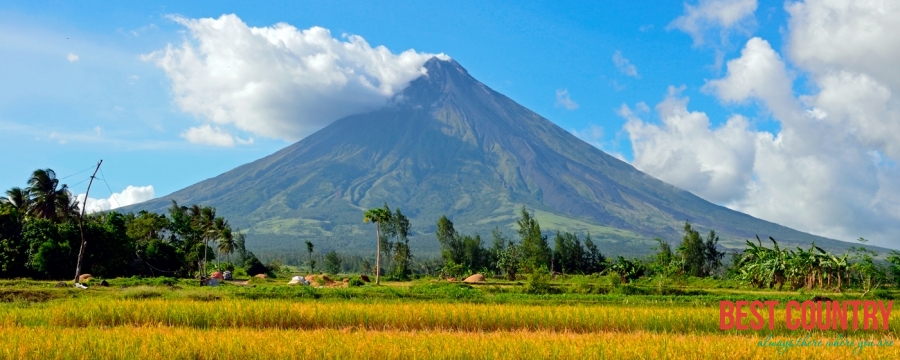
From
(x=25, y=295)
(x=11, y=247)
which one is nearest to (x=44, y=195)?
(x=11, y=247)

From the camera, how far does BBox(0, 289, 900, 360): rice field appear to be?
422 inches

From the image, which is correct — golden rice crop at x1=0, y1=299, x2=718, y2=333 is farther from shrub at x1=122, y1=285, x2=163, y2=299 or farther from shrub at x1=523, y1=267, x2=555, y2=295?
shrub at x1=523, y1=267, x2=555, y2=295

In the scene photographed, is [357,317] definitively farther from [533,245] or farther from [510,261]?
[533,245]

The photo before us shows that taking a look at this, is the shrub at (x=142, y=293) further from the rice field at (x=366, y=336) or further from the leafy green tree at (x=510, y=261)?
the leafy green tree at (x=510, y=261)

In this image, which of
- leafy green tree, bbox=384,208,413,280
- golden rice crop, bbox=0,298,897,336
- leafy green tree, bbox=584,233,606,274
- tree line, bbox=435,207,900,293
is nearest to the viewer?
golden rice crop, bbox=0,298,897,336

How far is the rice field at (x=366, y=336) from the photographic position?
10.7 metres

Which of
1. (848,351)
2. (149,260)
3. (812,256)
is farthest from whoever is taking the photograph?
(149,260)

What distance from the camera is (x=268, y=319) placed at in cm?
1631

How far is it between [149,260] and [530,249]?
31462 millimetres

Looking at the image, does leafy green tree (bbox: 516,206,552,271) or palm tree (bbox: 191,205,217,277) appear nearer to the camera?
leafy green tree (bbox: 516,206,552,271)

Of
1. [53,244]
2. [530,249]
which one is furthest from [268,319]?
[530,249]

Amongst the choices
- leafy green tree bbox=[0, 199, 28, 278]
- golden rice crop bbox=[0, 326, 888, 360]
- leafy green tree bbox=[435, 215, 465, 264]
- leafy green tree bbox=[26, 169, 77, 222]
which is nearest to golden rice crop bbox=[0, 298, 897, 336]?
golden rice crop bbox=[0, 326, 888, 360]

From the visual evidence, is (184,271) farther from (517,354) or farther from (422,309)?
(517,354)

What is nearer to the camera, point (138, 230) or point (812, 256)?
point (812, 256)
